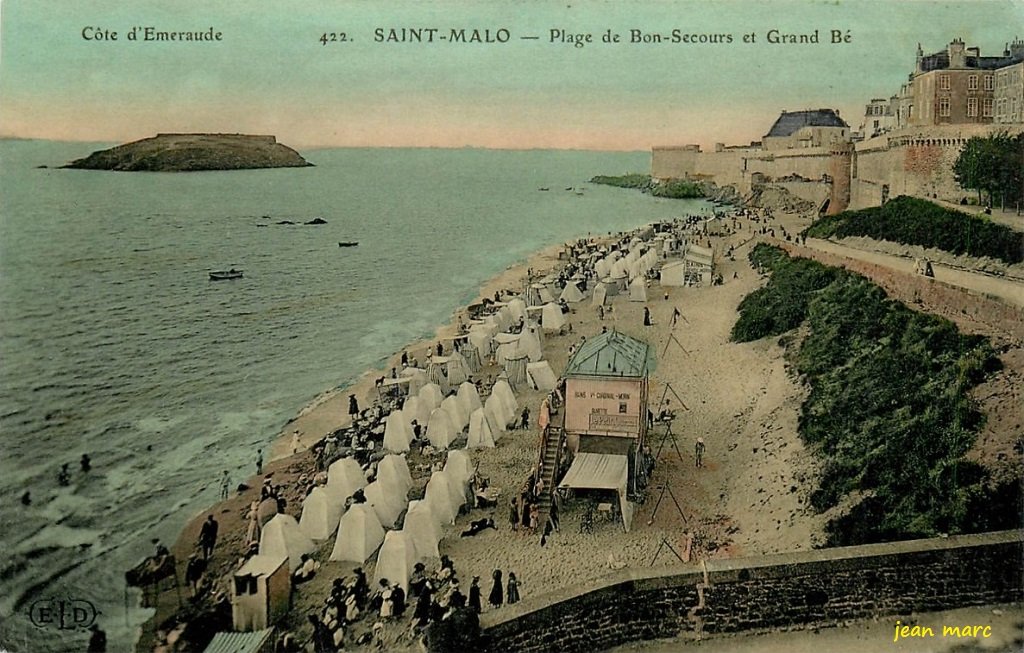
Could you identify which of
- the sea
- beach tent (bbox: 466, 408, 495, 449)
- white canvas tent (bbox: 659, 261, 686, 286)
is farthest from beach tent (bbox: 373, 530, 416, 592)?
white canvas tent (bbox: 659, 261, 686, 286)

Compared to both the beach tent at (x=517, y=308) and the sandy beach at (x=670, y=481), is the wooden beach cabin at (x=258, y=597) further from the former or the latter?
the beach tent at (x=517, y=308)

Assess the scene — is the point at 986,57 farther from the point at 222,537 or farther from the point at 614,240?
the point at 222,537

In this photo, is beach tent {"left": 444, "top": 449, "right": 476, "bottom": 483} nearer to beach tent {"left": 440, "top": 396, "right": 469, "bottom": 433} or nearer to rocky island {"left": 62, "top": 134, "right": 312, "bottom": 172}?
beach tent {"left": 440, "top": 396, "right": 469, "bottom": 433}

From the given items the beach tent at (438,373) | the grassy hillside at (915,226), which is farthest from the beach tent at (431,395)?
the grassy hillside at (915,226)

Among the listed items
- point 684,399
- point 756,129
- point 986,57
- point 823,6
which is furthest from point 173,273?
Result: point 986,57

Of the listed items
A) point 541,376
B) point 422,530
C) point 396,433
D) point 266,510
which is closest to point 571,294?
point 541,376

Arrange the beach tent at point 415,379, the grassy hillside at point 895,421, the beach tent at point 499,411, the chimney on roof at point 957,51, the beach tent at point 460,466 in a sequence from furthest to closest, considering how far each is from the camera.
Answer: the beach tent at point 415,379, the beach tent at point 499,411, the beach tent at point 460,466, the chimney on roof at point 957,51, the grassy hillside at point 895,421

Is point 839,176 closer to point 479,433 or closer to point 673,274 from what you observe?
point 673,274
